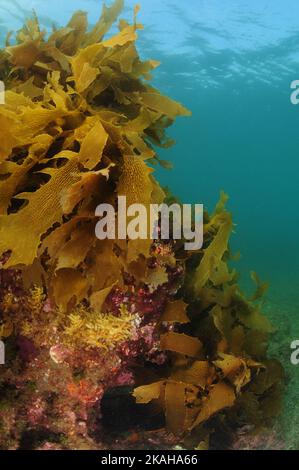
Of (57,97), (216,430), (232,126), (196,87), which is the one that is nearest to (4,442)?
(216,430)

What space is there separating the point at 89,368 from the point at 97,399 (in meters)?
0.21

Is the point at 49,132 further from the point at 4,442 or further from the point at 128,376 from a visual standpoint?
the point at 4,442

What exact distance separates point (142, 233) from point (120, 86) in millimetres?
1288

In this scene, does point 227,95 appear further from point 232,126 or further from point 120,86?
point 120,86

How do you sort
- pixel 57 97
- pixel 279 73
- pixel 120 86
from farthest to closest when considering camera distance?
pixel 279 73
pixel 120 86
pixel 57 97

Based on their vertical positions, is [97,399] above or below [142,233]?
below

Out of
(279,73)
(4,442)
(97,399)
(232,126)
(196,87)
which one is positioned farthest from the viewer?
(232,126)

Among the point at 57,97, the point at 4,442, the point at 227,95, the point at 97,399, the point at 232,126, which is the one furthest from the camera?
the point at 232,126

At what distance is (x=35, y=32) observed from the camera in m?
2.71

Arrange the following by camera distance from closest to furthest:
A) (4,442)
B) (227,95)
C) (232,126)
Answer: (4,442) < (227,95) < (232,126)

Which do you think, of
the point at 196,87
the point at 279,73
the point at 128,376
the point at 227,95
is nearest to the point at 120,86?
the point at 128,376

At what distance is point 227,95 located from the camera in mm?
30828

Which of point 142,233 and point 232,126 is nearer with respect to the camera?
point 142,233

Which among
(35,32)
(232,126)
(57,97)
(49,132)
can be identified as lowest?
(232,126)
